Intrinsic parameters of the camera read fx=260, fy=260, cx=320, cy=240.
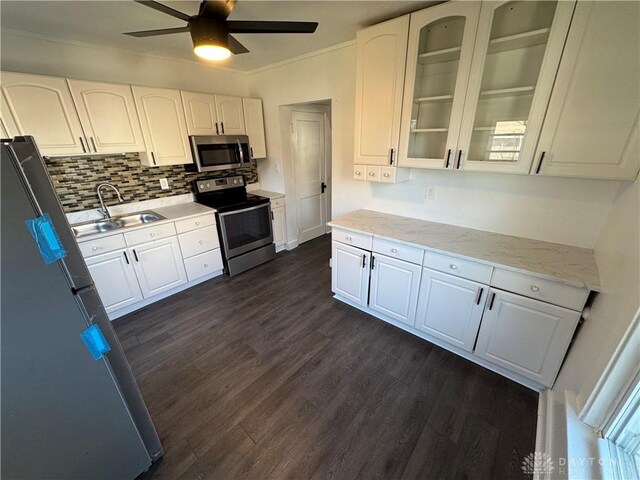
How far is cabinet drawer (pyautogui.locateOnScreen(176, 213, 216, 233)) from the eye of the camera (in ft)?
9.25

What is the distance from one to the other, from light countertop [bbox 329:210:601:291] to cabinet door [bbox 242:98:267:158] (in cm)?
189

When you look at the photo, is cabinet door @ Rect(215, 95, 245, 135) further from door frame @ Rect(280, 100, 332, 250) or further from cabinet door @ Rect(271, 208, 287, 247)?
cabinet door @ Rect(271, 208, 287, 247)

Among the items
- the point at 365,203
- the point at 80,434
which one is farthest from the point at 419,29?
the point at 80,434

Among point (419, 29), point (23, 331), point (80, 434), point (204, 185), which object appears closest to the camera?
point (23, 331)

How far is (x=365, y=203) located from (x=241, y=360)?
1.95 metres

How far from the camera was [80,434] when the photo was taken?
43.7 inches

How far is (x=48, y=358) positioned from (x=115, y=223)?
222cm

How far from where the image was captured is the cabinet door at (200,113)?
2.88 m

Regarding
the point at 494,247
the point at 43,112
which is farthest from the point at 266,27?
the point at 494,247

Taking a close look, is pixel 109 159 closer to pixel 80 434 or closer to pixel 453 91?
pixel 80 434

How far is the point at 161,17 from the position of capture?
6.50 feet

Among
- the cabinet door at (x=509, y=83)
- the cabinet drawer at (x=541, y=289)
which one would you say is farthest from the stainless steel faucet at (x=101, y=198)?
the cabinet drawer at (x=541, y=289)

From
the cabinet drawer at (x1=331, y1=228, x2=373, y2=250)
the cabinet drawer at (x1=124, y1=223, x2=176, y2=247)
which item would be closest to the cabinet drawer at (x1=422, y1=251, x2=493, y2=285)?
the cabinet drawer at (x1=331, y1=228, x2=373, y2=250)

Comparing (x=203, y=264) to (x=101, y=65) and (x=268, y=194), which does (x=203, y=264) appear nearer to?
(x=268, y=194)
